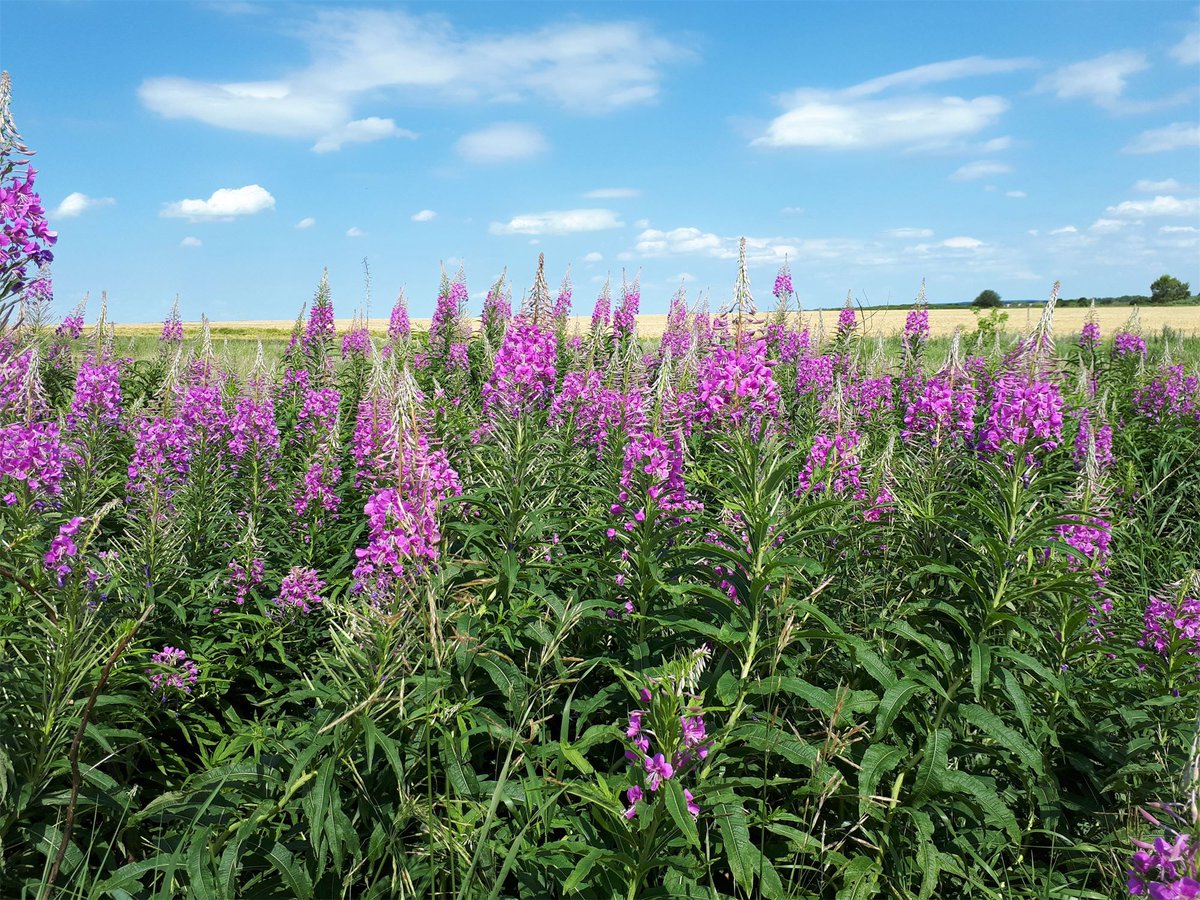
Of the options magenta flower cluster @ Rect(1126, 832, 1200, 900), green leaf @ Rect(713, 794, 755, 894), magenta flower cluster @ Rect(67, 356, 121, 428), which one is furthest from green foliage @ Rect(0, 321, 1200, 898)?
magenta flower cluster @ Rect(67, 356, 121, 428)

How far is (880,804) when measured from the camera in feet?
10.1

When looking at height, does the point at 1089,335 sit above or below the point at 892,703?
above

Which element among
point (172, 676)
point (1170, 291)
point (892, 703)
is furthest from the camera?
point (1170, 291)

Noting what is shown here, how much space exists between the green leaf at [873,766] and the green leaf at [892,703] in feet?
0.23

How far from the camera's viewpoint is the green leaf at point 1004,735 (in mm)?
3025

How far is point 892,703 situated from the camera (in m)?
3.05

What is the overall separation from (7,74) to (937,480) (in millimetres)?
4915

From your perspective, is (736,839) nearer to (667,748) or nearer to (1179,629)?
(667,748)

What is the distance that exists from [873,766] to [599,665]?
148cm

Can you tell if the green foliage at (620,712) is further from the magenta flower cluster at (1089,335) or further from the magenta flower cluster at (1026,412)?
the magenta flower cluster at (1089,335)

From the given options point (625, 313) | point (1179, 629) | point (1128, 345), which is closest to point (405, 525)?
point (1179, 629)

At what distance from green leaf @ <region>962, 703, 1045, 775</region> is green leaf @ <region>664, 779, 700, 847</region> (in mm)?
1501

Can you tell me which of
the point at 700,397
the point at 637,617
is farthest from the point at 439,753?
the point at 700,397

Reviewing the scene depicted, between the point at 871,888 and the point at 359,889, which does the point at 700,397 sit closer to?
the point at 871,888
